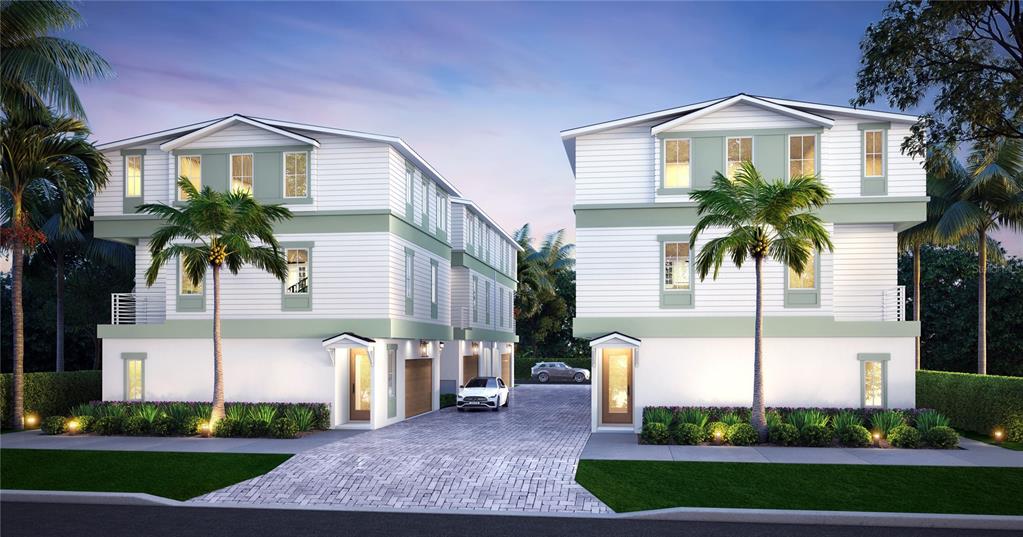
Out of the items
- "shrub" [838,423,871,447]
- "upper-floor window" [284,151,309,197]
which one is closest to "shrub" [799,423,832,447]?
"shrub" [838,423,871,447]

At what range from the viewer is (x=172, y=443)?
77.3ft

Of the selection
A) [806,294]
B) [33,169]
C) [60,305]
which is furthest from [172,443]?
[60,305]

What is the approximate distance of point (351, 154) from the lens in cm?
2828

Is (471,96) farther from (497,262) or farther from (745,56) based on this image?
(497,262)

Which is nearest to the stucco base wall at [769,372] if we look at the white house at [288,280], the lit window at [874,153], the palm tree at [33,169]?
the lit window at [874,153]

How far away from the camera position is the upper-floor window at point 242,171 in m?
28.7

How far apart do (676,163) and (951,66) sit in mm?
9678

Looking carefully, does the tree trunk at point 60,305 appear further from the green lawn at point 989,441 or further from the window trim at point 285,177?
the green lawn at point 989,441

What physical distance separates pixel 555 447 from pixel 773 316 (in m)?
8.27

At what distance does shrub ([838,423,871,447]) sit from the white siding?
502 centimetres

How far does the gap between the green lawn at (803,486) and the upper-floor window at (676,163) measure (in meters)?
9.91

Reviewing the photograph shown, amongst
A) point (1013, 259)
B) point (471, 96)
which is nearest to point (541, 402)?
point (471, 96)

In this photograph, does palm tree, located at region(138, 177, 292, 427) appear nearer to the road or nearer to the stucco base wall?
the road

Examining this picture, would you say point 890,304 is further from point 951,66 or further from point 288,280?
point 288,280
